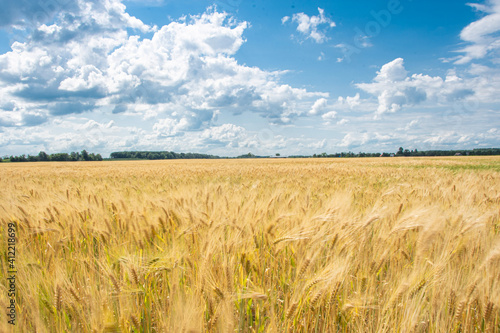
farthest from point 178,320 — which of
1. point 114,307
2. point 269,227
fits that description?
point 269,227

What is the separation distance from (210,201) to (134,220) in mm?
938

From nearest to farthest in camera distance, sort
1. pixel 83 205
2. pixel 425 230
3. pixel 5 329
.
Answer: pixel 5 329 < pixel 425 230 < pixel 83 205

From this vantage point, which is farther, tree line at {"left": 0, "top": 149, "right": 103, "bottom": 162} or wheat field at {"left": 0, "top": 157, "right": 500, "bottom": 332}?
tree line at {"left": 0, "top": 149, "right": 103, "bottom": 162}

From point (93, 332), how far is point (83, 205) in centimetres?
228

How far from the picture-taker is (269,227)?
2.12 m

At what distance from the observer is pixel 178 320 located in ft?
3.42

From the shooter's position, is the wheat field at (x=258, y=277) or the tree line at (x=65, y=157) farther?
the tree line at (x=65, y=157)

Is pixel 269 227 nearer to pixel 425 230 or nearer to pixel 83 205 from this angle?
pixel 425 230

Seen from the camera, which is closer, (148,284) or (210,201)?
(148,284)

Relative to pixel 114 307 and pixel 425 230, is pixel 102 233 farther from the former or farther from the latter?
pixel 425 230

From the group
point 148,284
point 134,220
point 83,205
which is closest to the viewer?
point 148,284

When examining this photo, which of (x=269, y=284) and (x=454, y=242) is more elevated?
(x=454, y=242)

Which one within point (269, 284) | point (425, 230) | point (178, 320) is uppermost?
point (425, 230)

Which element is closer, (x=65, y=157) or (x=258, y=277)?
(x=258, y=277)
